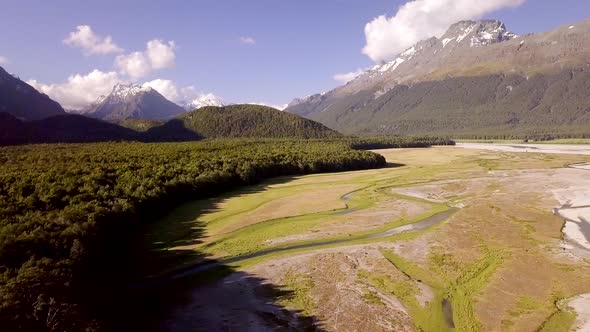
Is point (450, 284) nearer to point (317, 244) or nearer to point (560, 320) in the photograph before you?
point (560, 320)

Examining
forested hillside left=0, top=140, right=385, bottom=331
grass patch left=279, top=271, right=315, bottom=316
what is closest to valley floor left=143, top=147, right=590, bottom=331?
grass patch left=279, top=271, right=315, bottom=316

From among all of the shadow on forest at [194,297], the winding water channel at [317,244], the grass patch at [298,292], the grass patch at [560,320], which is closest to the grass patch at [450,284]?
the grass patch at [560,320]

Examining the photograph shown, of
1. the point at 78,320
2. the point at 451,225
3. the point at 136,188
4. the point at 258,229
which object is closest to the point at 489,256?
the point at 451,225

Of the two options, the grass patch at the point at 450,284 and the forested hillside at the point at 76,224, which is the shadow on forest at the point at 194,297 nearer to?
the forested hillside at the point at 76,224

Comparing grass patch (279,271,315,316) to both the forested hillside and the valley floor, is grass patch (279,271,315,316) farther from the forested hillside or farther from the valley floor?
the forested hillside

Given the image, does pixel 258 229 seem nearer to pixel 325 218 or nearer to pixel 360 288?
pixel 325 218

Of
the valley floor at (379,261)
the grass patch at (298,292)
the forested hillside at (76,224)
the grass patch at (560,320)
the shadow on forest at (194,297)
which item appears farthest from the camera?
the grass patch at (298,292)
